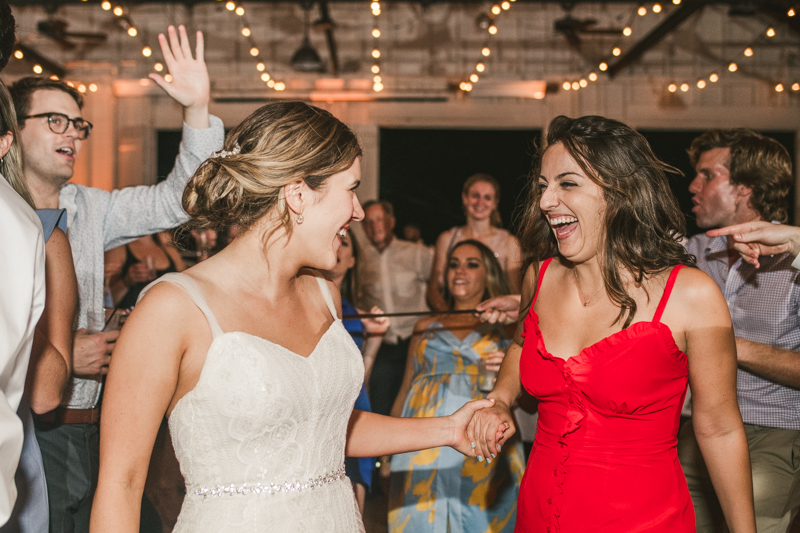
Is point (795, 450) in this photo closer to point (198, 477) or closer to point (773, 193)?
point (773, 193)

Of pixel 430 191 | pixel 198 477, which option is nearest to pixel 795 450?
pixel 198 477

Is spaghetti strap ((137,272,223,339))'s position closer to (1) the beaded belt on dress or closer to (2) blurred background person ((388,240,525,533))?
(1) the beaded belt on dress

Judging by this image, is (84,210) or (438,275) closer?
(84,210)

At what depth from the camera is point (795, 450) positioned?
7.39ft

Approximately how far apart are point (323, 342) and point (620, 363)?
738 mm

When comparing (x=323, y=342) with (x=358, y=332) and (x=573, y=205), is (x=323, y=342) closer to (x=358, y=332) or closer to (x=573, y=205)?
(x=573, y=205)

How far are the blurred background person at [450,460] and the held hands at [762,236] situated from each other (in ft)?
4.09

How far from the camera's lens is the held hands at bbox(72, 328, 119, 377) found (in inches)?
75.9

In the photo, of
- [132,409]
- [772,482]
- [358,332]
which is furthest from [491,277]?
[132,409]

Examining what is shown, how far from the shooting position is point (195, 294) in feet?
4.11

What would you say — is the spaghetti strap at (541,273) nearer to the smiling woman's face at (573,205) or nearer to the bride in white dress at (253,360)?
the smiling woman's face at (573,205)

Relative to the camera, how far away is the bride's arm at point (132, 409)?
3.74 ft

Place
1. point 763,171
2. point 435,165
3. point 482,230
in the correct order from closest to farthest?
1. point 763,171
2. point 482,230
3. point 435,165

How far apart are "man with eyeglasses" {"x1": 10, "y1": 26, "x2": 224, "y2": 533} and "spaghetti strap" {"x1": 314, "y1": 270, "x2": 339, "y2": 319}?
76 centimetres
